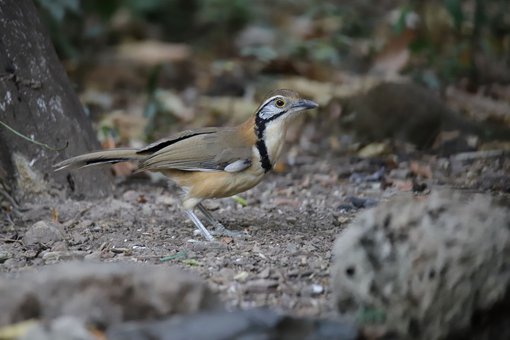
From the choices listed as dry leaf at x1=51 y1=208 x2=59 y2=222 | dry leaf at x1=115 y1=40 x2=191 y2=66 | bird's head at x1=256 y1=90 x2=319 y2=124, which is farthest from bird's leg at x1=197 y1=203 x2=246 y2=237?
dry leaf at x1=115 y1=40 x2=191 y2=66

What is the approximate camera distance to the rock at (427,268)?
3.68 meters

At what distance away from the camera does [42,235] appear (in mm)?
5621

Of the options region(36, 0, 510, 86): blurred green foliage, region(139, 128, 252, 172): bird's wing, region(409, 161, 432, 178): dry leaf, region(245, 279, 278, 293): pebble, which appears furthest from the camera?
region(36, 0, 510, 86): blurred green foliage

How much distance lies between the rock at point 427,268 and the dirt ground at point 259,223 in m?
0.43

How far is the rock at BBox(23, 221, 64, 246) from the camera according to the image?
220 inches

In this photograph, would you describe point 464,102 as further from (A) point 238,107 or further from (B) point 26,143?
(B) point 26,143

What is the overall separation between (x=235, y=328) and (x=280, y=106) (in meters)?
2.96

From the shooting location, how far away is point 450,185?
22.9ft

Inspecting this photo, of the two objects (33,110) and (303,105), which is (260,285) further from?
(33,110)

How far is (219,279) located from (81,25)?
8064mm

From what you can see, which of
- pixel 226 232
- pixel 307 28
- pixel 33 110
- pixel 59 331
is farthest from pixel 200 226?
pixel 307 28

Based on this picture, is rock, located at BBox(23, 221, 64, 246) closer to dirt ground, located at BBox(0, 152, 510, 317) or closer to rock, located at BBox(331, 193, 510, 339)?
dirt ground, located at BBox(0, 152, 510, 317)

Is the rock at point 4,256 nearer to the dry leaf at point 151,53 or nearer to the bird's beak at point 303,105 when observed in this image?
the bird's beak at point 303,105

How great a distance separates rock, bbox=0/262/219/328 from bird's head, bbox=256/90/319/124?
2658 millimetres
